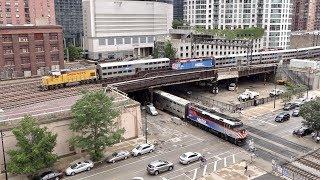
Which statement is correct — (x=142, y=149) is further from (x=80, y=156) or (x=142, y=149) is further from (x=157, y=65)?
(x=157, y=65)

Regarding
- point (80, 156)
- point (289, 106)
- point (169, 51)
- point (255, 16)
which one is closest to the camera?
point (80, 156)

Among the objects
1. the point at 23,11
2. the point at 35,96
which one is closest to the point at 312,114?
the point at 35,96

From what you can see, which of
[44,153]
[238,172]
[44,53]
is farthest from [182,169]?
[44,53]

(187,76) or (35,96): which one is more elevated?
(187,76)

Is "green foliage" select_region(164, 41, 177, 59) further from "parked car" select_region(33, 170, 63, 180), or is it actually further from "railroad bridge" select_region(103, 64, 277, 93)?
"parked car" select_region(33, 170, 63, 180)

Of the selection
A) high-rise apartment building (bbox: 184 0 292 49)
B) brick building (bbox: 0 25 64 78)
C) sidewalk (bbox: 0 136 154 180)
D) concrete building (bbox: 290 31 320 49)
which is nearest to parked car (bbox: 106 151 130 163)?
sidewalk (bbox: 0 136 154 180)

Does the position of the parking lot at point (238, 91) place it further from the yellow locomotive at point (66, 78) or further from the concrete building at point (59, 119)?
the concrete building at point (59, 119)

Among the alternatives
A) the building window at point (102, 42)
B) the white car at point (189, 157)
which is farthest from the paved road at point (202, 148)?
the building window at point (102, 42)
